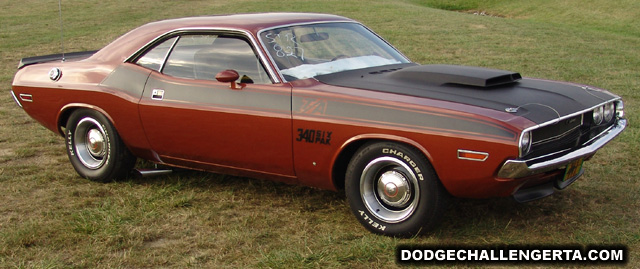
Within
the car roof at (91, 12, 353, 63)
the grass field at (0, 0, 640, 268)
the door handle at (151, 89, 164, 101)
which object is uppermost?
the car roof at (91, 12, 353, 63)

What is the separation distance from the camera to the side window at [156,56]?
5.21m

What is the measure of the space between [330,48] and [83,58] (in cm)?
217

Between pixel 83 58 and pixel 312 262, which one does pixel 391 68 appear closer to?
pixel 312 262

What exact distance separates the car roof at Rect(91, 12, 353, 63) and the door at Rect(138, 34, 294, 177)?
0.10 meters

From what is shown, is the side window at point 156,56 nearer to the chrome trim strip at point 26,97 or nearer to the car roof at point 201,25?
the car roof at point 201,25

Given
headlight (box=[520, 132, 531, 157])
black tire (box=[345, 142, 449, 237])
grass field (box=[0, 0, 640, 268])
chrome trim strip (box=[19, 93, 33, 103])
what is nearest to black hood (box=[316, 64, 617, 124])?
headlight (box=[520, 132, 531, 157])

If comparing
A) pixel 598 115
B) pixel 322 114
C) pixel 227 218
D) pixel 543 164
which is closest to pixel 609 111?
pixel 598 115

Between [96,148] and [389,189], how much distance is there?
265cm

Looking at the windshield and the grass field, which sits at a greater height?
the windshield

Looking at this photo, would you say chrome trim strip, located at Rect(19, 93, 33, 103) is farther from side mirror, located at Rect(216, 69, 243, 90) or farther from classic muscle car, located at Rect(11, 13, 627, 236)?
side mirror, located at Rect(216, 69, 243, 90)

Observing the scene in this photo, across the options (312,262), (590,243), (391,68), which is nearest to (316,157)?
(312,262)

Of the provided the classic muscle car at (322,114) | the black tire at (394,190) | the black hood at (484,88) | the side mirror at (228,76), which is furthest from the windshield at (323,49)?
the black tire at (394,190)

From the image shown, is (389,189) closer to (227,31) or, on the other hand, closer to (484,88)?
(484,88)

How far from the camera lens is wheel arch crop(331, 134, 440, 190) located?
400 cm
